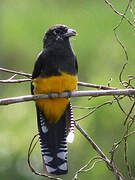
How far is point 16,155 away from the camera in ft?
24.4

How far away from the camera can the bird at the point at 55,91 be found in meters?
4.80

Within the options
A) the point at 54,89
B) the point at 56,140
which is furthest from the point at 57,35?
the point at 56,140

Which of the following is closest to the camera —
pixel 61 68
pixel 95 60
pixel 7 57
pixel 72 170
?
pixel 61 68

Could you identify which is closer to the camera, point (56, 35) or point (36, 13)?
point (56, 35)

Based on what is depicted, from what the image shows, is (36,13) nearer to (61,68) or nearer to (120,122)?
(120,122)

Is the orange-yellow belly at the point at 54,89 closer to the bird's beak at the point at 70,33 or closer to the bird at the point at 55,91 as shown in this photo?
the bird at the point at 55,91

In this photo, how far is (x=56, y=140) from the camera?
4.97m

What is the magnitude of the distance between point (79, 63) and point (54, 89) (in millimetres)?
3742

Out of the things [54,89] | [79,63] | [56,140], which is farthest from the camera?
[79,63]

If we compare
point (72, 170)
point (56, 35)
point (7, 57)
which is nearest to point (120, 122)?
point (72, 170)

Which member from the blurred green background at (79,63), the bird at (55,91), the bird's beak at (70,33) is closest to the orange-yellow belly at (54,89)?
the bird at (55,91)

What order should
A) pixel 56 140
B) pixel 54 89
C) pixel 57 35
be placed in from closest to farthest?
1. pixel 54 89
2. pixel 56 140
3. pixel 57 35

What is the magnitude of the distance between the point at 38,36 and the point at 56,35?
4350mm

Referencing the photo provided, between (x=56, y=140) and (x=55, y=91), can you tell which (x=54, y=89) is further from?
(x=56, y=140)
